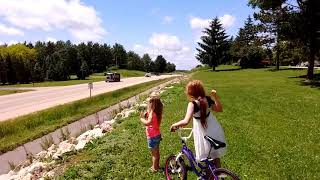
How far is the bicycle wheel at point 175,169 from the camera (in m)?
9.55

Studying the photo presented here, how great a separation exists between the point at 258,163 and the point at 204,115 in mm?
3763

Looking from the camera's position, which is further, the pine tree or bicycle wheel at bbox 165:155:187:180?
the pine tree

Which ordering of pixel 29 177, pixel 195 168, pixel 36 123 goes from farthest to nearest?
pixel 36 123, pixel 29 177, pixel 195 168

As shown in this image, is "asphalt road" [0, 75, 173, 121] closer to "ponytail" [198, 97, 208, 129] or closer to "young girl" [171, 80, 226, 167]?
"young girl" [171, 80, 226, 167]

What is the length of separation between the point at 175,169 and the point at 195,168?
0.84 metres

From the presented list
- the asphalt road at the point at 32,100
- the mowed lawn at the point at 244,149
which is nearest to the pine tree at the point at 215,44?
the asphalt road at the point at 32,100

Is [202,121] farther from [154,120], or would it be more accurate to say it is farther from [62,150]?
[62,150]

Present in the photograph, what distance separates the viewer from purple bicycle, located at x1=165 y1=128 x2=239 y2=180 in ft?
26.4

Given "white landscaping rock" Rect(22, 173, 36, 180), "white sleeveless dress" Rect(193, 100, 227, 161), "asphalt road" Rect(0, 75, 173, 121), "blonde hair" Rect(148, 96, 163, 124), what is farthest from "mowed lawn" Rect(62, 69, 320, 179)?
"asphalt road" Rect(0, 75, 173, 121)

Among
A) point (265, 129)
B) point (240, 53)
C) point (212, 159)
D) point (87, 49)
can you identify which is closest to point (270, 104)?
point (265, 129)

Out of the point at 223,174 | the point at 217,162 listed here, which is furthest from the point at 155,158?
the point at 223,174

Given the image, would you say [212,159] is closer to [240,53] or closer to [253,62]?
[240,53]

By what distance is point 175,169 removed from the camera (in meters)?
9.91

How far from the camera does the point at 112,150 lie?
46.3 ft
